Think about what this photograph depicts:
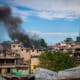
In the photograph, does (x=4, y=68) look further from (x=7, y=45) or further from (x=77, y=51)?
(x=7, y=45)

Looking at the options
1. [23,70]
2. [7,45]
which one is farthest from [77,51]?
[7,45]

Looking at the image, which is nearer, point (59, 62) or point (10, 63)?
point (59, 62)

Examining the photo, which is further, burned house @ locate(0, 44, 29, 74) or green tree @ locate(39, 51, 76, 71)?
burned house @ locate(0, 44, 29, 74)

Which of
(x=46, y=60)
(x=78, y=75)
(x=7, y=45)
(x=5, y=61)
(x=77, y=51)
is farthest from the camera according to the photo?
(x=7, y=45)

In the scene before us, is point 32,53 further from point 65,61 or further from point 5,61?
point 65,61

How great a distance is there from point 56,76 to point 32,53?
29378 millimetres

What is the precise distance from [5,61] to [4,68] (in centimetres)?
149

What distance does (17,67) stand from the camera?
34969mm

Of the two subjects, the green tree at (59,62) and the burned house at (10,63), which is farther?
the burned house at (10,63)

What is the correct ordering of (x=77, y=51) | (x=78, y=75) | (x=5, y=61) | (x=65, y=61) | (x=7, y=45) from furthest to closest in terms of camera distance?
(x=7, y=45) → (x=77, y=51) → (x=5, y=61) → (x=65, y=61) → (x=78, y=75)

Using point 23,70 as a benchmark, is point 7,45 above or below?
above

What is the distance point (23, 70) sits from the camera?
3494 centimetres

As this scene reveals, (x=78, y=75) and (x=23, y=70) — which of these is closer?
(x=78, y=75)

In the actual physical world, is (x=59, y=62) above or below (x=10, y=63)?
above
